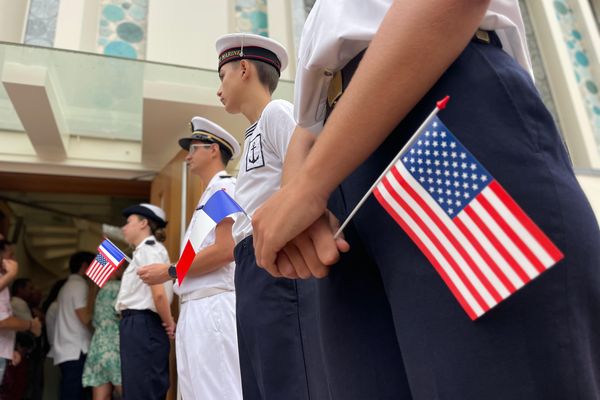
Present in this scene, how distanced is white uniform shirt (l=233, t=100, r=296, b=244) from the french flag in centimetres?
17

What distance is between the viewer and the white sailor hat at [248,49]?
1799 millimetres

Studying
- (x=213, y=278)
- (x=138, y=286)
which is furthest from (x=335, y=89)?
(x=138, y=286)

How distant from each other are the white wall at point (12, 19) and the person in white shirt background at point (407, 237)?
473 centimetres

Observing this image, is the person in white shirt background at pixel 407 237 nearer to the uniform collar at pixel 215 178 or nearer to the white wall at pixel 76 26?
the uniform collar at pixel 215 178

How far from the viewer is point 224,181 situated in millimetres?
2363

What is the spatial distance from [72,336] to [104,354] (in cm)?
69

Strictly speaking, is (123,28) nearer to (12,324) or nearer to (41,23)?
(41,23)

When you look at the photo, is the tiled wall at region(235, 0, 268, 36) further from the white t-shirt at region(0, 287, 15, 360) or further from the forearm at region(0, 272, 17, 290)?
the white t-shirt at region(0, 287, 15, 360)

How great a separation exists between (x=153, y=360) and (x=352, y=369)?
2583mm

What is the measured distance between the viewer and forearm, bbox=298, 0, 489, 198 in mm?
573

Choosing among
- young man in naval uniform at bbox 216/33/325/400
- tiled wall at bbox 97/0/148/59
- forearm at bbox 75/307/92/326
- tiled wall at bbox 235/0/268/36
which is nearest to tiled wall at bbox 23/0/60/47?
tiled wall at bbox 97/0/148/59

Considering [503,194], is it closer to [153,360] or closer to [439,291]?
[439,291]

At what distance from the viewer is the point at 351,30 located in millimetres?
682

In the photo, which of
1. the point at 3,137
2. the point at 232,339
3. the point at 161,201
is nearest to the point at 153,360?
the point at 232,339
